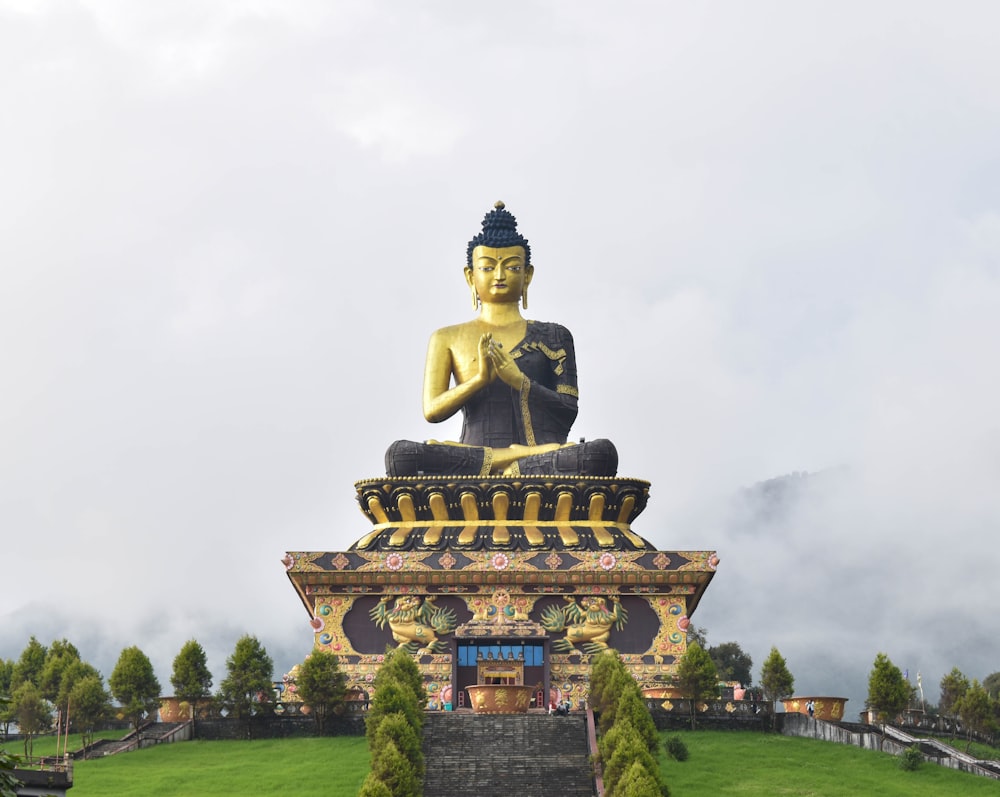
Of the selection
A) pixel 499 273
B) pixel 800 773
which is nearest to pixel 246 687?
pixel 800 773

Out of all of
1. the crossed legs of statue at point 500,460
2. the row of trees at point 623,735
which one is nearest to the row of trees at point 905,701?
the row of trees at point 623,735

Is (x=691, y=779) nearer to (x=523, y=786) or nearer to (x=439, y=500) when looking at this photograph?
(x=523, y=786)

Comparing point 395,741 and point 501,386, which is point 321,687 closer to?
point 395,741

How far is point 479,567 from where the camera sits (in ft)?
90.3

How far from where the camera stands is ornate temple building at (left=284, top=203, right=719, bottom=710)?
1044 inches

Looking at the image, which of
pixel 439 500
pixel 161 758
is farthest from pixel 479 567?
pixel 161 758

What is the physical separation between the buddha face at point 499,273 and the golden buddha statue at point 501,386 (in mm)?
19

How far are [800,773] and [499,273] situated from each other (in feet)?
45.1

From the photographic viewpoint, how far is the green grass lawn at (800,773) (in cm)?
1981

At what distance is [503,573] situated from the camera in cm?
2750

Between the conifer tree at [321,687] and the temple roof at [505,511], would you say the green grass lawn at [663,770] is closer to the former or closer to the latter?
the conifer tree at [321,687]

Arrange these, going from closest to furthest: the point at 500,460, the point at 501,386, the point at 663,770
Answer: the point at 663,770, the point at 500,460, the point at 501,386

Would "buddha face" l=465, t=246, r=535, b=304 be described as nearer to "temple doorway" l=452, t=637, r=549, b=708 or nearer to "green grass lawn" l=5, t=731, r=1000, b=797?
"temple doorway" l=452, t=637, r=549, b=708

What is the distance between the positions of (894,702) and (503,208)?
1357 cm
